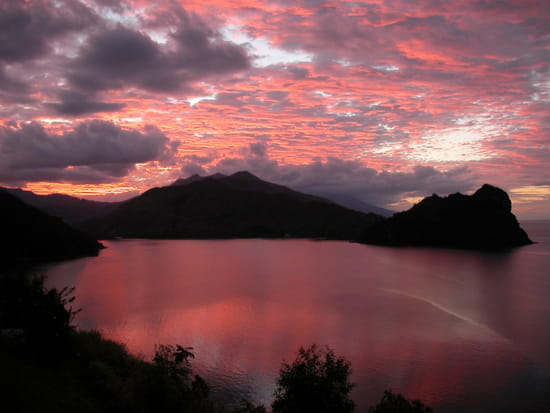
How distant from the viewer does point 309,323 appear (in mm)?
44344

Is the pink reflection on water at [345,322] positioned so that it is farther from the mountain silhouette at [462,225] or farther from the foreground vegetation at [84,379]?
the mountain silhouette at [462,225]

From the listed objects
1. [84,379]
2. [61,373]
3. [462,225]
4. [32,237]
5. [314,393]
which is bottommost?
[84,379]

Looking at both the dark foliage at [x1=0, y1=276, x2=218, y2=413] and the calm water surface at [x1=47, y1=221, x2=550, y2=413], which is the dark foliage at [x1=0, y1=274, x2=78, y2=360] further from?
the calm water surface at [x1=47, y1=221, x2=550, y2=413]

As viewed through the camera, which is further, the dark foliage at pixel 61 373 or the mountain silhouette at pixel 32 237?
the mountain silhouette at pixel 32 237

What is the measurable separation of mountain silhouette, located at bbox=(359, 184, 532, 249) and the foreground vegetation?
564 ft

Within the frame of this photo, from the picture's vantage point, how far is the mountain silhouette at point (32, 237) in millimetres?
108625

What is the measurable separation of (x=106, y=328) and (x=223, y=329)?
1257 centimetres

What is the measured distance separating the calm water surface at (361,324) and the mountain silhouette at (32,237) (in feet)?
94.1

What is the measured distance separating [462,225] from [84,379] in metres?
186

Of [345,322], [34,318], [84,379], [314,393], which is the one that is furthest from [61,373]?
[345,322]

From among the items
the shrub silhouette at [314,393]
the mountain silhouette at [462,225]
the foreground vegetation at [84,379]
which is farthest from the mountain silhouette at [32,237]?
the mountain silhouette at [462,225]

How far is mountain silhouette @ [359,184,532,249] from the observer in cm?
17338

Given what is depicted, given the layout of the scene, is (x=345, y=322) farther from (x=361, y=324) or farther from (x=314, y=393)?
(x=314, y=393)

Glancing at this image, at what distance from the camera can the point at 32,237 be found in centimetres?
11612
